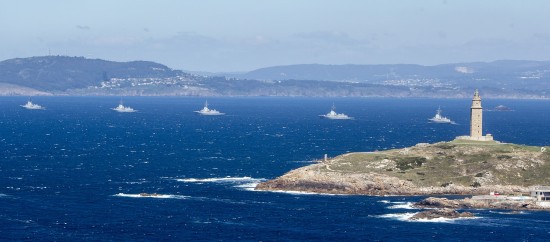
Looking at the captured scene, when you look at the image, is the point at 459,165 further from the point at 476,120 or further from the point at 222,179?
the point at 222,179

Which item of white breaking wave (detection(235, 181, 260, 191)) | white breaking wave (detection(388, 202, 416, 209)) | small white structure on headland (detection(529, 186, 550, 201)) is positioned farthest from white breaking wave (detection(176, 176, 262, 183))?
small white structure on headland (detection(529, 186, 550, 201))

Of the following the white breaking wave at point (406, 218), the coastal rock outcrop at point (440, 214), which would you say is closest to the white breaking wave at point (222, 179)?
the white breaking wave at point (406, 218)

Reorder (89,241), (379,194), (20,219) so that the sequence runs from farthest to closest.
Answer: (379,194), (20,219), (89,241)

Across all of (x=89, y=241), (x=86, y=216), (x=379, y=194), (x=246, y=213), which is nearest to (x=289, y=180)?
(x=379, y=194)

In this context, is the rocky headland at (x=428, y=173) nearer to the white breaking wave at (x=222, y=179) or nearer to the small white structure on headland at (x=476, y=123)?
the small white structure on headland at (x=476, y=123)

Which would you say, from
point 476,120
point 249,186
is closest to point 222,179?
point 249,186

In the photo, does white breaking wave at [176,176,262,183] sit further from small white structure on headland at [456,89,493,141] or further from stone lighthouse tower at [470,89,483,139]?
stone lighthouse tower at [470,89,483,139]

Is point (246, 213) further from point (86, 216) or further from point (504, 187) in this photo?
point (504, 187)

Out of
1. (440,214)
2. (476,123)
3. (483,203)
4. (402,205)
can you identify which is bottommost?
(402,205)

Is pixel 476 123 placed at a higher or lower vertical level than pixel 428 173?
higher
